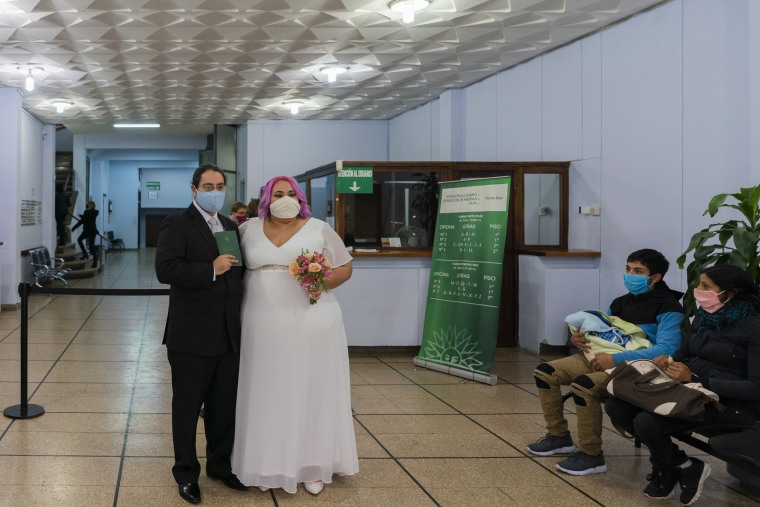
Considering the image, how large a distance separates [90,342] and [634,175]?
19.1 ft

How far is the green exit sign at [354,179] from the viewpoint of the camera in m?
7.12

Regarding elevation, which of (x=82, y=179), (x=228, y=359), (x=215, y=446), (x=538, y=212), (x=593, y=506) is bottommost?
(x=593, y=506)

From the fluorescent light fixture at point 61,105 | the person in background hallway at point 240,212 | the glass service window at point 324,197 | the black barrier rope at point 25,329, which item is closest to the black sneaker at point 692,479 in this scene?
the black barrier rope at point 25,329

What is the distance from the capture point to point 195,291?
323cm

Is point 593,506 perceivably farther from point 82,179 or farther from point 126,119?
point 82,179

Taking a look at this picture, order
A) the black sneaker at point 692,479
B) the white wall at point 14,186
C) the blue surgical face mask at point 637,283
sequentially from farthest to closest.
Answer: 1. the white wall at point 14,186
2. the blue surgical face mask at point 637,283
3. the black sneaker at point 692,479

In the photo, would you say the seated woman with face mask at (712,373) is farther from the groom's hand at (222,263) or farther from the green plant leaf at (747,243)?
the groom's hand at (222,263)

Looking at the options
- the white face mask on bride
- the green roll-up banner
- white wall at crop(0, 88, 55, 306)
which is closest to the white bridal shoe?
the white face mask on bride

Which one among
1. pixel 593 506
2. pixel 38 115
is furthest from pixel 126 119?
pixel 593 506

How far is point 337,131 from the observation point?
41.8 feet

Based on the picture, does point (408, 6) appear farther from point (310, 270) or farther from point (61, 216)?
point (61, 216)

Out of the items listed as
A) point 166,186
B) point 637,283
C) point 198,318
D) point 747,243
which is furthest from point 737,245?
point 166,186

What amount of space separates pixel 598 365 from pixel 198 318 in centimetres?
209

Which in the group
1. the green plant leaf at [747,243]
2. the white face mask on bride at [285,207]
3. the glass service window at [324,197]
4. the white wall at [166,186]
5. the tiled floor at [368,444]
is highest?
the white wall at [166,186]
